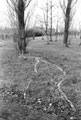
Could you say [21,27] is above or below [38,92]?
above

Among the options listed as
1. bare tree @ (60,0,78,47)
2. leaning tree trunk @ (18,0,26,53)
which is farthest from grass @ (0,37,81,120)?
bare tree @ (60,0,78,47)

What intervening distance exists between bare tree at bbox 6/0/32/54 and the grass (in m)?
1.92

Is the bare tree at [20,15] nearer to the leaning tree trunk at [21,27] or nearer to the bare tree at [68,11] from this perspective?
the leaning tree trunk at [21,27]

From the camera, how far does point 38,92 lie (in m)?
4.16

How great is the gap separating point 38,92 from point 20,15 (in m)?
5.07

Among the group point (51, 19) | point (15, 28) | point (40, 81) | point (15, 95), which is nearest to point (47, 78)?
point (40, 81)

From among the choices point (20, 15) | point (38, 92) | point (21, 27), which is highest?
point (20, 15)

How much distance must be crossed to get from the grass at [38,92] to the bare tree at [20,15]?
1918 millimetres

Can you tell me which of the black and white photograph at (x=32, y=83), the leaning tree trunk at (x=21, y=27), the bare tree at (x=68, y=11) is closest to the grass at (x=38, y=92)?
the black and white photograph at (x=32, y=83)

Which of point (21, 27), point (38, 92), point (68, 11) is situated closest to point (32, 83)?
point (38, 92)

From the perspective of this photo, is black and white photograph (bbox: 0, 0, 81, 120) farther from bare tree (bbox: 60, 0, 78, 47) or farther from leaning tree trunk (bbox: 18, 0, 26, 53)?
bare tree (bbox: 60, 0, 78, 47)

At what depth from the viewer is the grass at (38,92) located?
3.33 metres

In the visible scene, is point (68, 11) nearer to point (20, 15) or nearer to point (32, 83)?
point (20, 15)

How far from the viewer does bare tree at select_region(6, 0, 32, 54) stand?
7376mm
